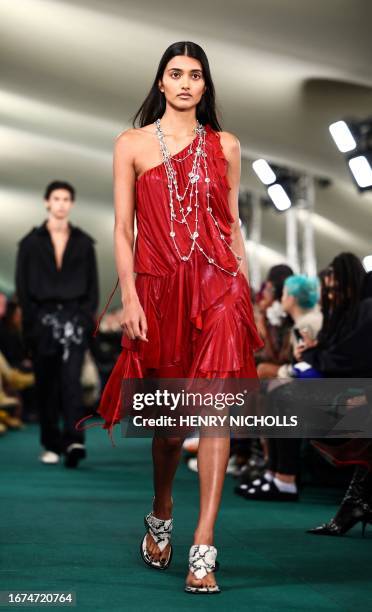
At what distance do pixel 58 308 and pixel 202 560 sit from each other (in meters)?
4.06

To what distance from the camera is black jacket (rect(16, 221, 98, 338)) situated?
23.6 feet

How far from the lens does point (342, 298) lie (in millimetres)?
5258

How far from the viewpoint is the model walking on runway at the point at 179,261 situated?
3.46 m

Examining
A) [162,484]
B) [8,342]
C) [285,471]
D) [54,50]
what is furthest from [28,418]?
[162,484]

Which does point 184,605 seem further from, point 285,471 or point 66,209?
point 66,209

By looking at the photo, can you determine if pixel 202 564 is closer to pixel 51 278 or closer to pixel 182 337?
pixel 182 337

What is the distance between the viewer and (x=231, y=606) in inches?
122

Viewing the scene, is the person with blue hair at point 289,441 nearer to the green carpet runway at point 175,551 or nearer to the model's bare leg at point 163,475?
the green carpet runway at point 175,551

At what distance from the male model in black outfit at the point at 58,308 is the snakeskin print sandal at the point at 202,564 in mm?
3926

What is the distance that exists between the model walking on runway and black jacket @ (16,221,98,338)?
3.58 m

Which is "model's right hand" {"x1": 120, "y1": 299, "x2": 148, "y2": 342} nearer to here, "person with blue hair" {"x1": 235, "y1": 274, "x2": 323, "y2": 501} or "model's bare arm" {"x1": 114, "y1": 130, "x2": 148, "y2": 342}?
"model's bare arm" {"x1": 114, "y1": 130, "x2": 148, "y2": 342}

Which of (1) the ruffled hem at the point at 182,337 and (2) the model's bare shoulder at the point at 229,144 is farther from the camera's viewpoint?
(2) the model's bare shoulder at the point at 229,144

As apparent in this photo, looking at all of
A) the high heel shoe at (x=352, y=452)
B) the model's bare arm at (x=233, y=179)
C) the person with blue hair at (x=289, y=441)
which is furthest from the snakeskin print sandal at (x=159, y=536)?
the person with blue hair at (x=289, y=441)

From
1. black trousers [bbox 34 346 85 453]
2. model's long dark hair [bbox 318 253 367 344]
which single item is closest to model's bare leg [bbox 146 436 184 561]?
model's long dark hair [bbox 318 253 367 344]
